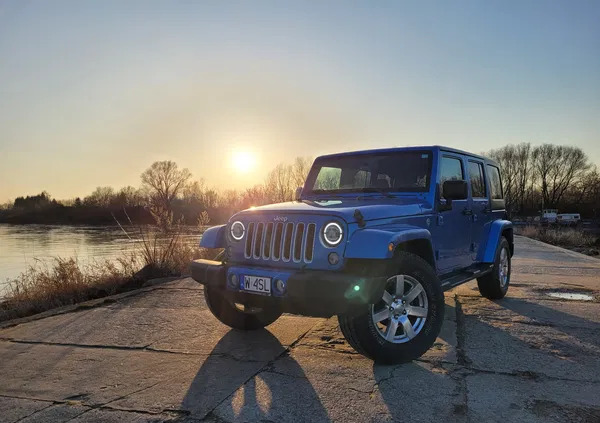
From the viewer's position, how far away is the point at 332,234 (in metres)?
3.54

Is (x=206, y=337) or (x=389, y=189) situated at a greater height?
(x=389, y=189)

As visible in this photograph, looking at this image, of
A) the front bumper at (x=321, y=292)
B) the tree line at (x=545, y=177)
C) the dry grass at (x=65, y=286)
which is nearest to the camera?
the front bumper at (x=321, y=292)

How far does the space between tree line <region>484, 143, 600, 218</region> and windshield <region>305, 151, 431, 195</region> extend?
67818 millimetres

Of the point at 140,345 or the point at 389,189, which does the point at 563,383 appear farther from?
the point at 140,345

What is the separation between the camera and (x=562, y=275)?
862 centimetres

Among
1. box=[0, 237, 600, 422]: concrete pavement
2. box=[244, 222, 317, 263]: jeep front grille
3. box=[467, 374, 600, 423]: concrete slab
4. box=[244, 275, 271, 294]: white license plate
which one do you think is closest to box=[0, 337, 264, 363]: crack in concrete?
box=[0, 237, 600, 422]: concrete pavement

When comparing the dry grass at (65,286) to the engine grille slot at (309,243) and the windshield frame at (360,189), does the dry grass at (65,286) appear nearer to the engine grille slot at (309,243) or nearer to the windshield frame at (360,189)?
the windshield frame at (360,189)

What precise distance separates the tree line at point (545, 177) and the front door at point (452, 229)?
67.2 m

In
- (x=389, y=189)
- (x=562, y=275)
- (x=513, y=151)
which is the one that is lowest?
(x=562, y=275)

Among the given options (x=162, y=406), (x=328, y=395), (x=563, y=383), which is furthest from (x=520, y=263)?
(x=162, y=406)

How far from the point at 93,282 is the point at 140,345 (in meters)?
4.80

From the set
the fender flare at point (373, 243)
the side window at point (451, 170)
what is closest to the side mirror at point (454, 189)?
the side window at point (451, 170)

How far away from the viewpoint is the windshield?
15.7 ft

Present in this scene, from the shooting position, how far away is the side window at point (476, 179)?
5656 mm
